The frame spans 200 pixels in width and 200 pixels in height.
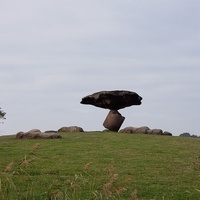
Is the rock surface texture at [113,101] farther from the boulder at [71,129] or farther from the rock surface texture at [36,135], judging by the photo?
the rock surface texture at [36,135]

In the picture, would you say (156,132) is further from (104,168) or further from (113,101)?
(104,168)

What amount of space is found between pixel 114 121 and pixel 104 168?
53.4 ft

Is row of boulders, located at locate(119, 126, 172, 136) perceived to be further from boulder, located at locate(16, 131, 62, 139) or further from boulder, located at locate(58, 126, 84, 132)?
boulder, located at locate(16, 131, 62, 139)

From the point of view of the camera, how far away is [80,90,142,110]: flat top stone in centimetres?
2866

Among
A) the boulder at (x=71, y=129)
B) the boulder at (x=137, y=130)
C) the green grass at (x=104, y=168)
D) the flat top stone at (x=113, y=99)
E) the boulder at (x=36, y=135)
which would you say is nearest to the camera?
the green grass at (x=104, y=168)

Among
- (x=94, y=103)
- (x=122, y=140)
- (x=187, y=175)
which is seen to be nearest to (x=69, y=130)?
(x=94, y=103)

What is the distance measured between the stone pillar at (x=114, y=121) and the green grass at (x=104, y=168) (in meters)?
6.42

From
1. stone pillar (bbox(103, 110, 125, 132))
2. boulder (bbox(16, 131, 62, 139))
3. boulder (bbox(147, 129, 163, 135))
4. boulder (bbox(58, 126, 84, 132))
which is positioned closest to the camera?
boulder (bbox(16, 131, 62, 139))

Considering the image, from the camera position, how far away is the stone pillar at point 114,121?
92.7 ft

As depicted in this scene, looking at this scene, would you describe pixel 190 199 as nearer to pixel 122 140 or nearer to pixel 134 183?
pixel 134 183

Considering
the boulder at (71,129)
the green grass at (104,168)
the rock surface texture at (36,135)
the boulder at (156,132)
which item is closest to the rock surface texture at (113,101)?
the boulder at (71,129)

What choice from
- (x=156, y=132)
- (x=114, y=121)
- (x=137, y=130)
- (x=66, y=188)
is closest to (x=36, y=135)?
(x=114, y=121)

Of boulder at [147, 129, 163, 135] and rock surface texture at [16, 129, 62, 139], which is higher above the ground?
boulder at [147, 129, 163, 135]

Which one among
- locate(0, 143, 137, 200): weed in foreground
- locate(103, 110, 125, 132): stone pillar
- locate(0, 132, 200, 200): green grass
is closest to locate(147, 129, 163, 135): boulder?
locate(103, 110, 125, 132): stone pillar
